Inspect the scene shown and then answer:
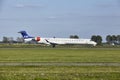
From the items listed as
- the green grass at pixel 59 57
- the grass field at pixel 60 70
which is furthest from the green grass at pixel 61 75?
the green grass at pixel 59 57

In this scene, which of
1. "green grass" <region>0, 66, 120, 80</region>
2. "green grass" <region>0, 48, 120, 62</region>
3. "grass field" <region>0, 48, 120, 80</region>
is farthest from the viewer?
"green grass" <region>0, 48, 120, 62</region>

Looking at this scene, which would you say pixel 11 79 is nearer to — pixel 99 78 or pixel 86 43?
pixel 99 78

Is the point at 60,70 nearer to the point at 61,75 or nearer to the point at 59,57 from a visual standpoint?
the point at 61,75

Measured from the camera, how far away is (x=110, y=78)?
22797mm

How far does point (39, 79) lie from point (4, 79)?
6.04ft

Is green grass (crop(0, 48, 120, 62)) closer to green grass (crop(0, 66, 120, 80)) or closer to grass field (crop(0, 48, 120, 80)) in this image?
grass field (crop(0, 48, 120, 80))

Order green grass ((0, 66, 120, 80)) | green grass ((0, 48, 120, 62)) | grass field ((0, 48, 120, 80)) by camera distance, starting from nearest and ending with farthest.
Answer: green grass ((0, 66, 120, 80)) < grass field ((0, 48, 120, 80)) < green grass ((0, 48, 120, 62))

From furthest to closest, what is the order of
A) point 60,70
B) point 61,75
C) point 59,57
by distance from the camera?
point 59,57 → point 60,70 → point 61,75

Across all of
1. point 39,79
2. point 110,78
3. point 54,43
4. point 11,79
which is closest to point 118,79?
point 110,78

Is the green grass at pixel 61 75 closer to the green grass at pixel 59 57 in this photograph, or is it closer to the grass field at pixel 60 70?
the grass field at pixel 60 70

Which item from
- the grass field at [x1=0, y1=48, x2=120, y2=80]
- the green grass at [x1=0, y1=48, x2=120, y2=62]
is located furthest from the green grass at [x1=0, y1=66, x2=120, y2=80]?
the green grass at [x1=0, y1=48, x2=120, y2=62]

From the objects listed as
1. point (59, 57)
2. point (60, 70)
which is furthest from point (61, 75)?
point (59, 57)

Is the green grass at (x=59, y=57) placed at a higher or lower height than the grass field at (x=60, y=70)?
higher

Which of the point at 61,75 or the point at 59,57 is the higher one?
the point at 59,57
